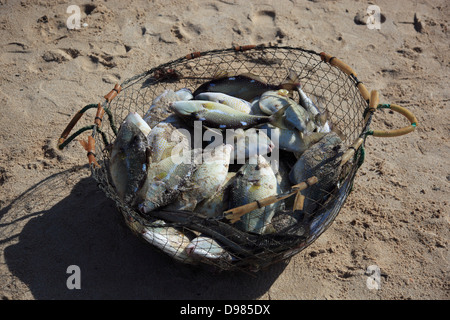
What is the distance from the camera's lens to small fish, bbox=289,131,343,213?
9.45 ft

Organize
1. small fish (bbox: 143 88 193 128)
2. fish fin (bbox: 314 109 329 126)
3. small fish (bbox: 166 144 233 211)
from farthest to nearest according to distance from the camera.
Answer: small fish (bbox: 143 88 193 128)
fish fin (bbox: 314 109 329 126)
small fish (bbox: 166 144 233 211)

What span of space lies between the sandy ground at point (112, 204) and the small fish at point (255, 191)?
1.42 ft

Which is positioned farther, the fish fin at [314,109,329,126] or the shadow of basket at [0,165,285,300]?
the fish fin at [314,109,329,126]

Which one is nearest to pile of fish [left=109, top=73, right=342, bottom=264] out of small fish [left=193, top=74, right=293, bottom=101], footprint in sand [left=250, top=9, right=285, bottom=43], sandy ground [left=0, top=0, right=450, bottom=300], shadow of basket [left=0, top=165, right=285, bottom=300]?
small fish [left=193, top=74, right=293, bottom=101]

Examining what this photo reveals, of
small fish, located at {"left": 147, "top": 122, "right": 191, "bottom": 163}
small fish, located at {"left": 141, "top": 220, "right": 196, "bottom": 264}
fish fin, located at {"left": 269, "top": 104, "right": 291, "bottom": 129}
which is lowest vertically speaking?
small fish, located at {"left": 141, "top": 220, "right": 196, "bottom": 264}

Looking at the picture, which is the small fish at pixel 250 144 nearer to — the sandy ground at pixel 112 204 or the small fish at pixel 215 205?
the small fish at pixel 215 205

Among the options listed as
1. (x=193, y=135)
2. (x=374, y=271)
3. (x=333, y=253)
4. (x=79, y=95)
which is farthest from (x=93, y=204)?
(x=374, y=271)

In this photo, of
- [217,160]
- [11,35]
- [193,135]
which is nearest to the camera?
[217,160]

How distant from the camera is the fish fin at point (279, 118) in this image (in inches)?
126

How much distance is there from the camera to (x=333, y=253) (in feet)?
10.3

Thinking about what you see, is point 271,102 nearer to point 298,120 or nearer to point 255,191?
point 298,120

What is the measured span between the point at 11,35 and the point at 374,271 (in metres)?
4.63

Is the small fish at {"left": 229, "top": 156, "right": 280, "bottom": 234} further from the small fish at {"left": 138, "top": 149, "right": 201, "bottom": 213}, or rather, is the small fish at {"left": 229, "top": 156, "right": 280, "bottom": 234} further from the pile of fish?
the small fish at {"left": 138, "top": 149, "right": 201, "bottom": 213}

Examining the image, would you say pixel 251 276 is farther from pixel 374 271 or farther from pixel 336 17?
pixel 336 17
